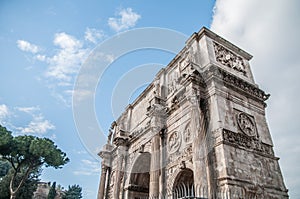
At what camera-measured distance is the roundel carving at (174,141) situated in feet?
34.4

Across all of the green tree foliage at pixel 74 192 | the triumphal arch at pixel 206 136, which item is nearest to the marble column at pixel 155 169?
the triumphal arch at pixel 206 136

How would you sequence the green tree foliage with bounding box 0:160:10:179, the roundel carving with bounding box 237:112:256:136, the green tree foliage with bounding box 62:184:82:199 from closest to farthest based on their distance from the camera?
1. the roundel carving with bounding box 237:112:256:136
2. the green tree foliage with bounding box 0:160:10:179
3. the green tree foliage with bounding box 62:184:82:199

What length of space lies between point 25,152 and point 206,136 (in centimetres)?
2060

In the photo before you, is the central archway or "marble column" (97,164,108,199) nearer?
the central archway

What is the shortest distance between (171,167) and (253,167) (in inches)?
149

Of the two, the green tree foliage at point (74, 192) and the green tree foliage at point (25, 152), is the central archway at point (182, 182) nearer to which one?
the green tree foliage at point (25, 152)

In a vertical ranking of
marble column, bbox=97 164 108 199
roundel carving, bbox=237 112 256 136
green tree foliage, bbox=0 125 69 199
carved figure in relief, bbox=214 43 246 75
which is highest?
carved figure in relief, bbox=214 43 246 75

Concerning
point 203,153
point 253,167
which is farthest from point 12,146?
Result: point 253,167

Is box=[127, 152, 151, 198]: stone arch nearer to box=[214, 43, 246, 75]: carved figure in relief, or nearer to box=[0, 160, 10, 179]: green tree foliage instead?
box=[214, 43, 246, 75]: carved figure in relief

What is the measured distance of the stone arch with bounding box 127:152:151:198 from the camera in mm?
13969

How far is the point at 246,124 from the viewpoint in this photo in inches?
379

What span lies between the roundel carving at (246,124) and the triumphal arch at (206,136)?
50mm

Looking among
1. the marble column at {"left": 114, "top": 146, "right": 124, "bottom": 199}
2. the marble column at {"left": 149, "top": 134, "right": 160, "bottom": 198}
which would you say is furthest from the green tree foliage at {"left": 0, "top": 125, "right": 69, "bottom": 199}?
the marble column at {"left": 149, "top": 134, "right": 160, "bottom": 198}

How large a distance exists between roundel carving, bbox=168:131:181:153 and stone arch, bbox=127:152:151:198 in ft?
10.1
